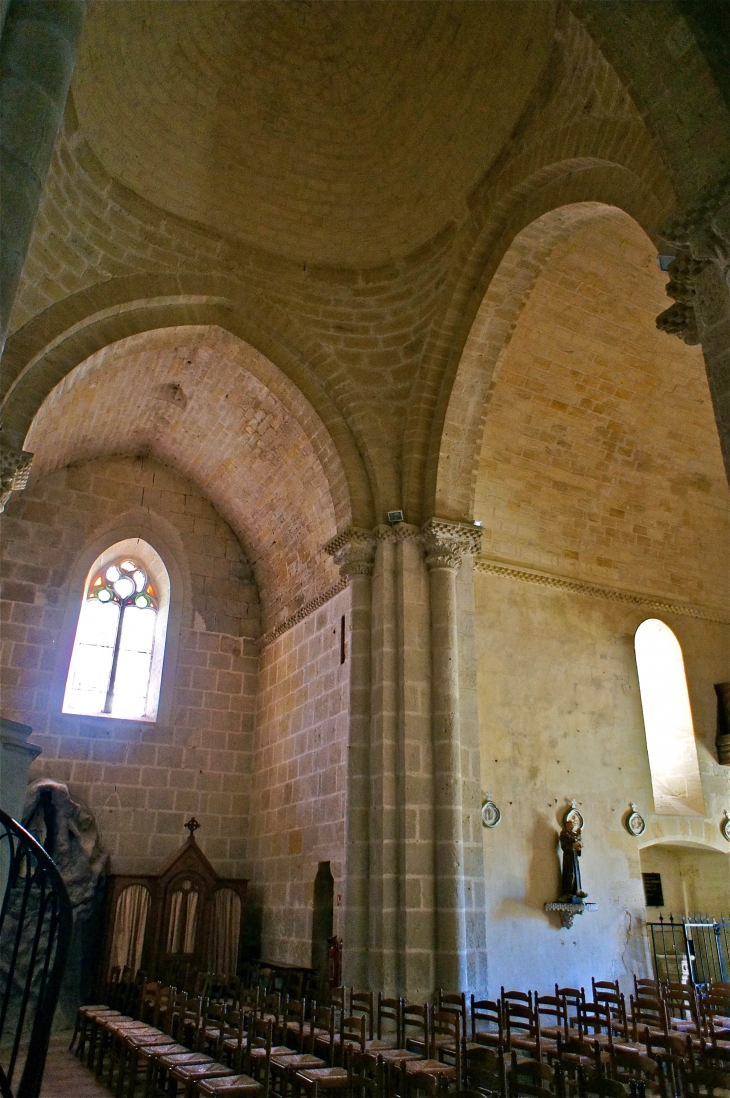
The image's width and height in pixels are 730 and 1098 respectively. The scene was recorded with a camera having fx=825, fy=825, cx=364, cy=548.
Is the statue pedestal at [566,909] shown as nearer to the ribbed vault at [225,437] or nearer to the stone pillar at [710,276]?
the ribbed vault at [225,437]

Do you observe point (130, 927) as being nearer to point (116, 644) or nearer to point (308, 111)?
point (116, 644)

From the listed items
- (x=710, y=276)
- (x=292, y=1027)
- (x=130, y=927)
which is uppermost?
(x=710, y=276)

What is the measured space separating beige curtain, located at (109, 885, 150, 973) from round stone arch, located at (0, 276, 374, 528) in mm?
5404

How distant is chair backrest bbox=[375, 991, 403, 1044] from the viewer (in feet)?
21.4

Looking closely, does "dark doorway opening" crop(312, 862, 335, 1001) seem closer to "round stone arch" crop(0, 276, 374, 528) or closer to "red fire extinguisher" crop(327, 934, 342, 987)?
"red fire extinguisher" crop(327, 934, 342, 987)

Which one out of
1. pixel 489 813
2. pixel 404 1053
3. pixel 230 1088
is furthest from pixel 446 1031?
pixel 489 813

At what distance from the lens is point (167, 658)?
12.3m

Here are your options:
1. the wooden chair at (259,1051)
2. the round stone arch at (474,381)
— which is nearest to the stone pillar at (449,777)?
the round stone arch at (474,381)

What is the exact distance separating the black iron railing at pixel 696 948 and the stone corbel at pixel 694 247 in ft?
29.1

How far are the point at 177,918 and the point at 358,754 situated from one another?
374cm

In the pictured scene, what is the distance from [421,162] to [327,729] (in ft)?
22.9

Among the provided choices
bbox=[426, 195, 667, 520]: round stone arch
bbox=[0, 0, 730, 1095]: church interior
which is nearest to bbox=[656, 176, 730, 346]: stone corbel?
bbox=[0, 0, 730, 1095]: church interior

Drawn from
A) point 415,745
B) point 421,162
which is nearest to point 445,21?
point 421,162

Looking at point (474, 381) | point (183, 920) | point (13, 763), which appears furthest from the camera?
point (183, 920)
